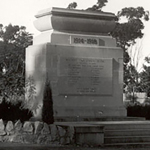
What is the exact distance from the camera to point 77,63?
71.5 feet

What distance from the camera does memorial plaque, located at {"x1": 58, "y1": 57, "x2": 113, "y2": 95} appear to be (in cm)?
2148

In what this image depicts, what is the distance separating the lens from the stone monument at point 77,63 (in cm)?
2136

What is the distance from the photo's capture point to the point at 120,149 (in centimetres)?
1653

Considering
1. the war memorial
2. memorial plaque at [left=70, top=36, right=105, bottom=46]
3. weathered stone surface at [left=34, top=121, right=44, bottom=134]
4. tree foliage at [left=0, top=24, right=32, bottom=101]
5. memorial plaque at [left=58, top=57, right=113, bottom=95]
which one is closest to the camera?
weathered stone surface at [left=34, top=121, right=44, bottom=134]

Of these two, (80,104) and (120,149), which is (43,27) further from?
(120,149)

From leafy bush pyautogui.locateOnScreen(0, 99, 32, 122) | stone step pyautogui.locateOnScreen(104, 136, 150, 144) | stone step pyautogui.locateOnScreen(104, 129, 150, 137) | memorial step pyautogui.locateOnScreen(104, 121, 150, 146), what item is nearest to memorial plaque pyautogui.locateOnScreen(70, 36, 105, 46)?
leafy bush pyautogui.locateOnScreen(0, 99, 32, 122)

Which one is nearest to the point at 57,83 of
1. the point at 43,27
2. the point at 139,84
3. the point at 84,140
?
the point at 43,27

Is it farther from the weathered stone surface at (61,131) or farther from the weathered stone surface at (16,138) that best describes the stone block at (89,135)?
the weathered stone surface at (16,138)

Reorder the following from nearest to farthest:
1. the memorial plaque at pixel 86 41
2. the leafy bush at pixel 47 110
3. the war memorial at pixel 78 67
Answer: the leafy bush at pixel 47 110 < the war memorial at pixel 78 67 < the memorial plaque at pixel 86 41

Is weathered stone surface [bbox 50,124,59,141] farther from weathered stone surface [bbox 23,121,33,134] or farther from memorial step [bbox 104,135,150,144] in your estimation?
memorial step [bbox 104,135,150,144]

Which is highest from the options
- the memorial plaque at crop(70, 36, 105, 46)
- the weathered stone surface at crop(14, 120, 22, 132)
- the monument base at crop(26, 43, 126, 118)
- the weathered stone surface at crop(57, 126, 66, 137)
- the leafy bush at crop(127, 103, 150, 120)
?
the memorial plaque at crop(70, 36, 105, 46)

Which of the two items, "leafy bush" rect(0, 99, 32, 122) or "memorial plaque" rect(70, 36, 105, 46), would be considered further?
"memorial plaque" rect(70, 36, 105, 46)

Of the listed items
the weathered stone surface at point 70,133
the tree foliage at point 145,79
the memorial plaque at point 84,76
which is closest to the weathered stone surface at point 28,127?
the weathered stone surface at point 70,133

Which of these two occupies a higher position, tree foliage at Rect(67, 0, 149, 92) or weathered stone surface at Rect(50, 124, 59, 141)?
tree foliage at Rect(67, 0, 149, 92)
